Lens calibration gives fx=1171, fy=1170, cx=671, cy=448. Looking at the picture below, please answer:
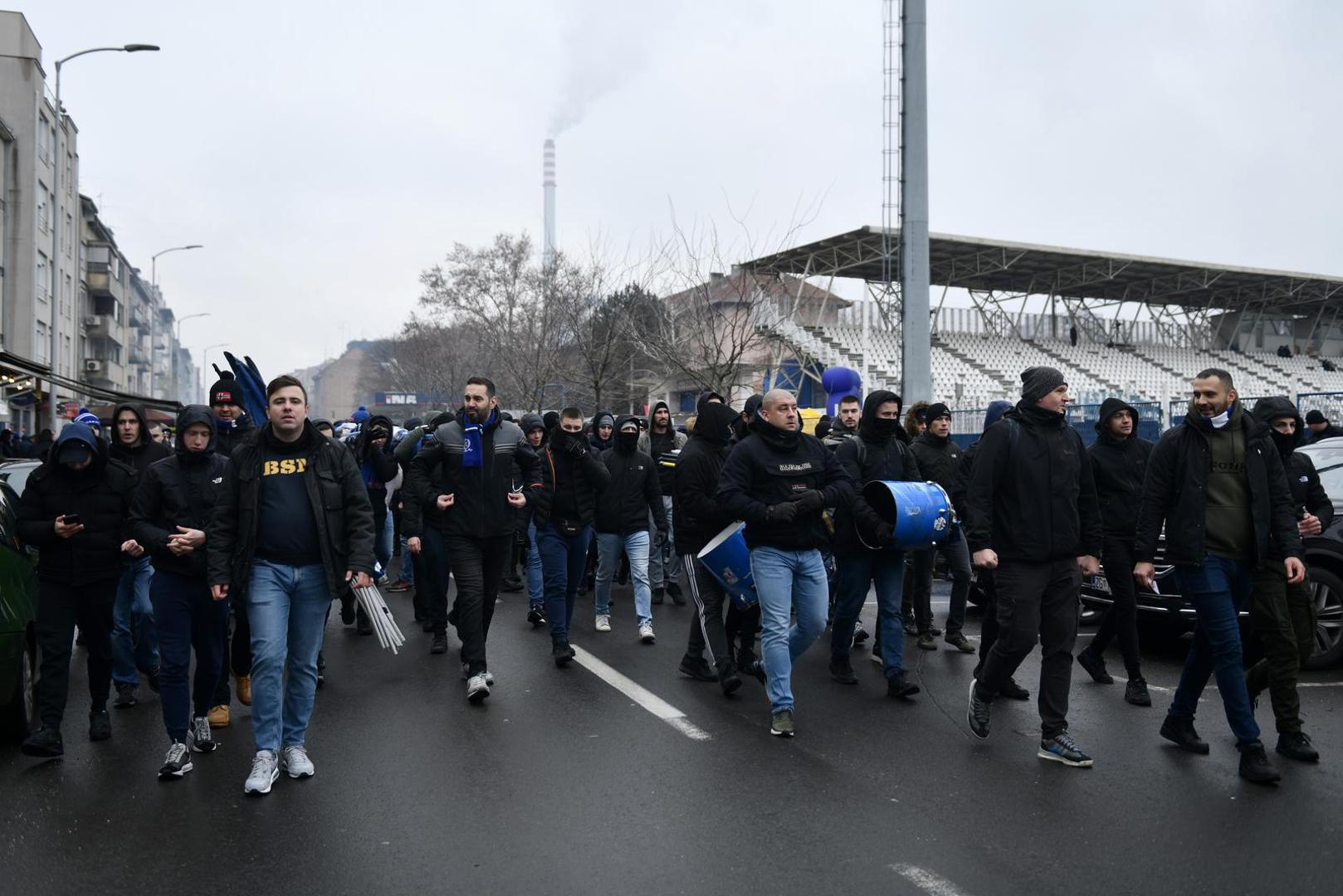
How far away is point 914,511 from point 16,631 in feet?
15.7

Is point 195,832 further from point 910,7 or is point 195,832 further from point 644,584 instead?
point 910,7

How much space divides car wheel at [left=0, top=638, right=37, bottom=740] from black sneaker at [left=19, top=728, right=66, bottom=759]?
159mm

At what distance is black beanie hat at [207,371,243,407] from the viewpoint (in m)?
7.11

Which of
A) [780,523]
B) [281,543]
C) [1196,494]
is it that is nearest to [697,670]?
[780,523]

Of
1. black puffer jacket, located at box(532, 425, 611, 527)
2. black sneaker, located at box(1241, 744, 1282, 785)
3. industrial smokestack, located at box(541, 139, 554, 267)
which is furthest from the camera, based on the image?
industrial smokestack, located at box(541, 139, 554, 267)

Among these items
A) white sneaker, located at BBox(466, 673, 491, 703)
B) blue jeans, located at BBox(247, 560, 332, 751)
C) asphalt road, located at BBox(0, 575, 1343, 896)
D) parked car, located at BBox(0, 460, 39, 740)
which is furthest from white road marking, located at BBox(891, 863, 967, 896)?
parked car, located at BBox(0, 460, 39, 740)

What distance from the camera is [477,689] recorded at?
7.08 metres

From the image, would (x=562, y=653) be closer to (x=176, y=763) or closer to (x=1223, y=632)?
(x=176, y=763)

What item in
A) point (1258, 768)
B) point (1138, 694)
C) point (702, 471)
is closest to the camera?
point (1258, 768)

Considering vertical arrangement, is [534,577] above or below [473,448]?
below

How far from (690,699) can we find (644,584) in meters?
2.29

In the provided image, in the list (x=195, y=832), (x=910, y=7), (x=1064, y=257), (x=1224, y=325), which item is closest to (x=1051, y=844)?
(x=195, y=832)

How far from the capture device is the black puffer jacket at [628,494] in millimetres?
9445

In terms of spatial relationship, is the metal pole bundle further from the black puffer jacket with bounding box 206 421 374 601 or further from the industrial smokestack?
the industrial smokestack
